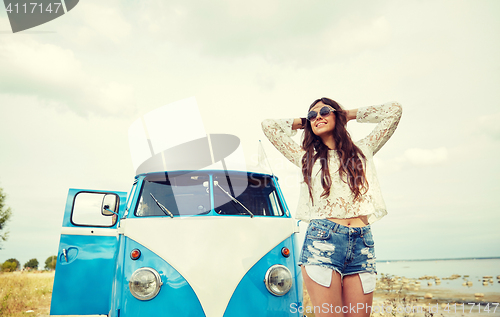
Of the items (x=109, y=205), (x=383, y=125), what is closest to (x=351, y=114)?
(x=383, y=125)

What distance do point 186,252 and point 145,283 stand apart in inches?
17.3

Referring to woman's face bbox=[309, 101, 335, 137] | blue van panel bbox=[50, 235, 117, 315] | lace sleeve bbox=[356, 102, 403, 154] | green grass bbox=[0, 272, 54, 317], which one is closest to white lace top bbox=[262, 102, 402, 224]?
lace sleeve bbox=[356, 102, 403, 154]

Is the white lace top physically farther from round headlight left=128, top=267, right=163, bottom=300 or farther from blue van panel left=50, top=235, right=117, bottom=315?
blue van panel left=50, top=235, right=117, bottom=315

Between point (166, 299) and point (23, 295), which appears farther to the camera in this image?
point (23, 295)

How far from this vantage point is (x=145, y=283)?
3039 millimetres

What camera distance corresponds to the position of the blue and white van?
3.04m

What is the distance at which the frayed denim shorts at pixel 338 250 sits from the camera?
1834 mm

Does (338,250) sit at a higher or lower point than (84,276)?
higher

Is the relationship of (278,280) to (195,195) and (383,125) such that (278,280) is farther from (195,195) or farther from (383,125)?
(383,125)

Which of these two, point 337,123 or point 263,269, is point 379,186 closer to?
point 337,123

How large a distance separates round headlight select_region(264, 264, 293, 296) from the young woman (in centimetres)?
141

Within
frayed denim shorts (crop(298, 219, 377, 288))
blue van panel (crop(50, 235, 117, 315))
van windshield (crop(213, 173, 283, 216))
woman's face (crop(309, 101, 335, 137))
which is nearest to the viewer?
frayed denim shorts (crop(298, 219, 377, 288))

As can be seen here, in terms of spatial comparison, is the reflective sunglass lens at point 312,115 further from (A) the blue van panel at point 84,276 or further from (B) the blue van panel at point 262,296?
(A) the blue van panel at point 84,276

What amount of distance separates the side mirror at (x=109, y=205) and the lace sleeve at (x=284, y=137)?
7.18 ft
